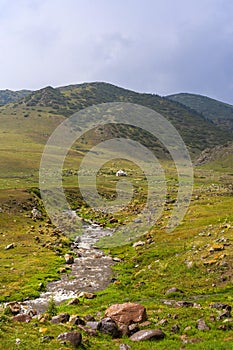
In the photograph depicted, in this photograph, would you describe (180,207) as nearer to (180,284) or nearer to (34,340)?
(180,284)

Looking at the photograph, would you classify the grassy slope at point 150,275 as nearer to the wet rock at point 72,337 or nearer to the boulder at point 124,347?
the boulder at point 124,347

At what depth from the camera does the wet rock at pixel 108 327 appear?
24.3 m

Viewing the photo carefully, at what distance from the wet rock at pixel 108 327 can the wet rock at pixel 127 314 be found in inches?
42.0

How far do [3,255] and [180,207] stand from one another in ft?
152

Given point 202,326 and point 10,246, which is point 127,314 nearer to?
point 202,326

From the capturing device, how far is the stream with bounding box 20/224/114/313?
36.2 m

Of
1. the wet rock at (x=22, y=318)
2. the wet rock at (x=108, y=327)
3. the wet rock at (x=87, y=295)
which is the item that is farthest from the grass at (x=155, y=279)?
the wet rock at (x=22, y=318)

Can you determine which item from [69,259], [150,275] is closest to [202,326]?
[150,275]

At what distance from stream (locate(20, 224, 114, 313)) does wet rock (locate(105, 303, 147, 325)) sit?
29.3ft

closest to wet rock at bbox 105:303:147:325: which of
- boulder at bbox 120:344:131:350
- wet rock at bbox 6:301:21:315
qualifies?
boulder at bbox 120:344:131:350

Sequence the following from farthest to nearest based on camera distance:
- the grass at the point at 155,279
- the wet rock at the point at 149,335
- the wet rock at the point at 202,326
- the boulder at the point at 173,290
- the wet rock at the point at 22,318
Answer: the boulder at the point at 173,290, the wet rock at the point at 22,318, the wet rock at the point at 202,326, the wet rock at the point at 149,335, the grass at the point at 155,279

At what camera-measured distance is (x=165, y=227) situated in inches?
2542

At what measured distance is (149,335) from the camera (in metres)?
23.4

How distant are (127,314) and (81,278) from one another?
17385 mm
